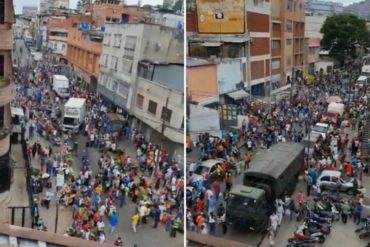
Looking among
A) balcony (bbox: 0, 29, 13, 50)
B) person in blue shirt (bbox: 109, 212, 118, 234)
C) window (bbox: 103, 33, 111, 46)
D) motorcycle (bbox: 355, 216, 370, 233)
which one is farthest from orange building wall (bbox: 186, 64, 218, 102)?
motorcycle (bbox: 355, 216, 370, 233)

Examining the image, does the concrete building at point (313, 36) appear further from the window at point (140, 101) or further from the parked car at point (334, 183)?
the window at point (140, 101)

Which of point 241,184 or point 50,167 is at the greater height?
point 50,167

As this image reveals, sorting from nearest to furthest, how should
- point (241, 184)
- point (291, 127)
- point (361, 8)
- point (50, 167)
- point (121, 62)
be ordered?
point (121, 62) → point (50, 167) → point (361, 8) → point (241, 184) → point (291, 127)

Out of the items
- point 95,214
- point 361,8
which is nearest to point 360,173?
point 361,8

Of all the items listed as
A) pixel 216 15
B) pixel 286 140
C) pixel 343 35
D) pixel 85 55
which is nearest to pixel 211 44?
pixel 216 15

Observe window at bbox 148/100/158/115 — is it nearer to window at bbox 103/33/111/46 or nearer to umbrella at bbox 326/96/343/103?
window at bbox 103/33/111/46

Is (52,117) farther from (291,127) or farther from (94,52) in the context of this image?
(291,127)
